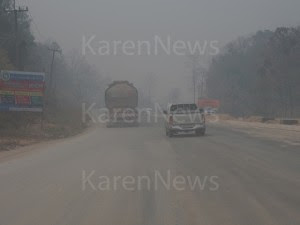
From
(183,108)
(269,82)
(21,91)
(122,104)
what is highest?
(269,82)

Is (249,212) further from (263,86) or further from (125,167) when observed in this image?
(263,86)

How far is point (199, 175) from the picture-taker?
12.5m

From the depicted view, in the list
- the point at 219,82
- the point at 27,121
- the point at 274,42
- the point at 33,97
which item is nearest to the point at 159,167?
the point at 33,97

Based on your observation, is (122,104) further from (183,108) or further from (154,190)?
(154,190)

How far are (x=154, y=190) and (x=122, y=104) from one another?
3814 cm

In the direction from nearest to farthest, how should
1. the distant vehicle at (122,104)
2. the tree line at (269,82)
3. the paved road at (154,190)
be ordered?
the paved road at (154,190) → the distant vehicle at (122,104) → the tree line at (269,82)

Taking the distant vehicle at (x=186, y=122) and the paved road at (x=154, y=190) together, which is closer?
the paved road at (x=154, y=190)

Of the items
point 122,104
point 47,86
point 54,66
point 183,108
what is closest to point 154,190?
point 183,108

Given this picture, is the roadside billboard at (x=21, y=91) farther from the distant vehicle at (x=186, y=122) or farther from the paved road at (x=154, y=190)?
the paved road at (x=154, y=190)

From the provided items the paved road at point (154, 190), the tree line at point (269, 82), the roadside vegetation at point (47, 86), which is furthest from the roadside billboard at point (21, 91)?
the tree line at point (269, 82)

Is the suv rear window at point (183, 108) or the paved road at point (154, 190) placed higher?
the suv rear window at point (183, 108)

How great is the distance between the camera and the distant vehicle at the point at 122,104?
4775cm

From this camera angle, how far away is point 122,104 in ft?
159

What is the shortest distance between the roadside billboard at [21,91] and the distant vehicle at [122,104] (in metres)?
16.2
